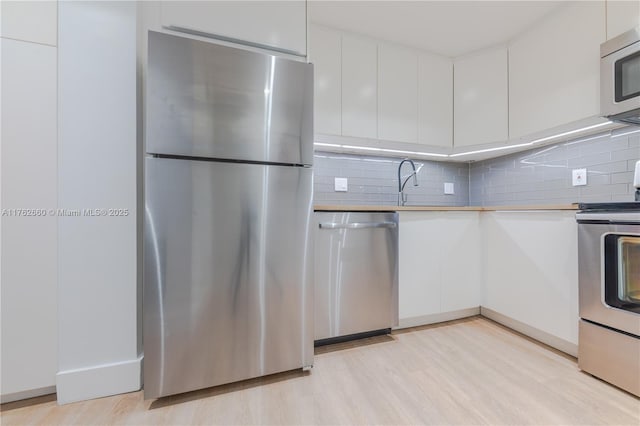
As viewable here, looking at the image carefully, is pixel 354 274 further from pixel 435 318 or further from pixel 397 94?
pixel 397 94

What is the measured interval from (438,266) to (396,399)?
3.33 feet

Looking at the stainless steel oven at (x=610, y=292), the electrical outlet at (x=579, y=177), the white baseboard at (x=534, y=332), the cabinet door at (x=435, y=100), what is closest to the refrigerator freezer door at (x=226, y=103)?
the cabinet door at (x=435, y=100)

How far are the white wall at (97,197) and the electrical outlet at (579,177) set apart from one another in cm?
274

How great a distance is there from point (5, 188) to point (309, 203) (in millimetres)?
1273

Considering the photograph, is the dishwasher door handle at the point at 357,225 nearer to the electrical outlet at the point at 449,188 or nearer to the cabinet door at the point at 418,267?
the cabinet door at the point at 418,267

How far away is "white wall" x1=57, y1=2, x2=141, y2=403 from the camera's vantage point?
1.19 m

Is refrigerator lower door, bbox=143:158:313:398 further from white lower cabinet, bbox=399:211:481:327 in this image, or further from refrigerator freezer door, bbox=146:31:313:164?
white lower cabinet, bbox=399:211:481:327

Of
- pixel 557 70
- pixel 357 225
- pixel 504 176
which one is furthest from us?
pixel 504 176

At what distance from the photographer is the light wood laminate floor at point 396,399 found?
1075 millimetres

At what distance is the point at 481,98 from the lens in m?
2.24

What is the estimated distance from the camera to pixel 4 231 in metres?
1.13

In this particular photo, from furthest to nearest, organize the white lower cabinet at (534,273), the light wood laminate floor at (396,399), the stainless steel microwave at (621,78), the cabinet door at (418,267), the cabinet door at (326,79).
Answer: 1. the cabinet door at (326,79)
2. the cabinet door at (418,267)
3. the white lower cabinet at (534,273)
4. the stainless steel microwave at (621,78)
5. the light wood laminate floor at (396,399)

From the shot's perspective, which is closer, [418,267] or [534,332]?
[534,332]

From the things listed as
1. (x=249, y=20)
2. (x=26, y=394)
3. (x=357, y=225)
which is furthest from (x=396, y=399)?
(x=249, y=20)
